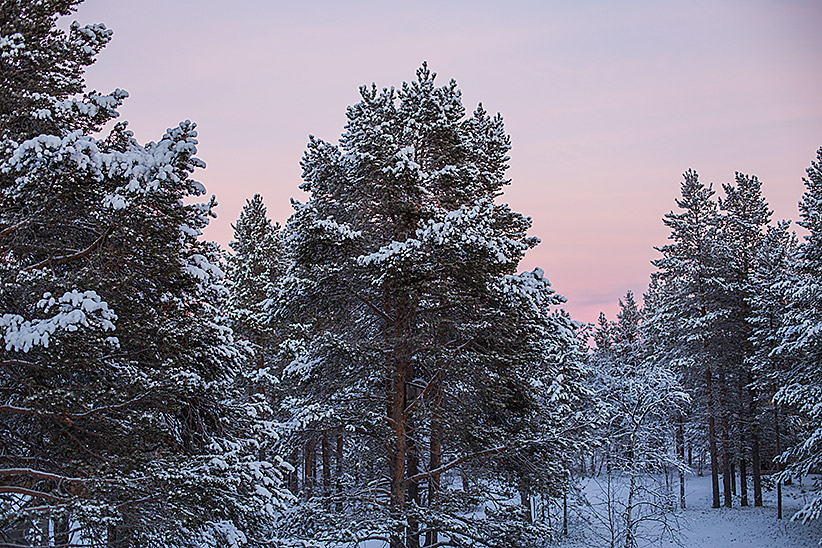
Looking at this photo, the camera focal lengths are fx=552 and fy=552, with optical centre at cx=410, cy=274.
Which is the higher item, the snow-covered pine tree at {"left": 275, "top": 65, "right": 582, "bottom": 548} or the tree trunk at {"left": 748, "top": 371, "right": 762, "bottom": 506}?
the snow-covered pine tree at {"left": 275, "top": 65, "right": 582, "bottom": 548}

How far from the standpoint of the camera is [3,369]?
311 inches

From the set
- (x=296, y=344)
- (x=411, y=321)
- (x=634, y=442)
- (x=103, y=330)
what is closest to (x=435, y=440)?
(x=411, y=321)

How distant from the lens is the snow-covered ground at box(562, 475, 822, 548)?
22.7 m

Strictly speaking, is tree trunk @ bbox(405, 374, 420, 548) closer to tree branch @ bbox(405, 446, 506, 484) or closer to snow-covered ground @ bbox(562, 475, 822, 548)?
tree branch @ bbox(405, 446, 506, 484)

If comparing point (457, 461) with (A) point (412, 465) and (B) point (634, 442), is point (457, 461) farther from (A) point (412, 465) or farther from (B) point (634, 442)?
(B) point (634, 442)

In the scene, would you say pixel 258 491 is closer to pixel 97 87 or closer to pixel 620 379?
pixel 97 87

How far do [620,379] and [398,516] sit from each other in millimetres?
7031

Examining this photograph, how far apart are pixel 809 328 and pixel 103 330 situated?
2089 centimetres

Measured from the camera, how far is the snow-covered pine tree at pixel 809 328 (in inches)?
741

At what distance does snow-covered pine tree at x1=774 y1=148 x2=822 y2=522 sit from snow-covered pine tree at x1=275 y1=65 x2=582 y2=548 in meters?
11.7

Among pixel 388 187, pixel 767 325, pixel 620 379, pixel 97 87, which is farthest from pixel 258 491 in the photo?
pixel 767 325

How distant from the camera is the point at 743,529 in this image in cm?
2509

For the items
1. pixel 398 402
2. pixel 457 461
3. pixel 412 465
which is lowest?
pixel 412 465

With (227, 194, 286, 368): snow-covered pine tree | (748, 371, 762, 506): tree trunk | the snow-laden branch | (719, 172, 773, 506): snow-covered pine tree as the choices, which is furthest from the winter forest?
(748, 371, 762, 506): tree trunk
